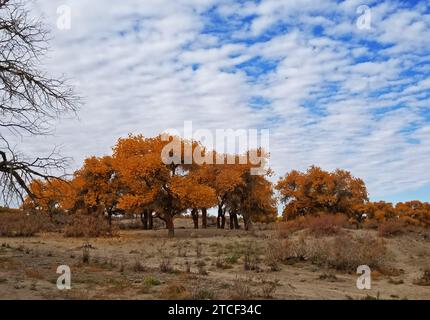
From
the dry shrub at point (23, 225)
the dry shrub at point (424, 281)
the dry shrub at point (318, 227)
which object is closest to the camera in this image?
the dry shrub at point (424, 281)

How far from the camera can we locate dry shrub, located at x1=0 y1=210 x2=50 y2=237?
3241cm

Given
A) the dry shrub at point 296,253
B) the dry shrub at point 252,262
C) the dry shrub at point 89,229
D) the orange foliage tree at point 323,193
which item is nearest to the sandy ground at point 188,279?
the dry shrub at point 252,262

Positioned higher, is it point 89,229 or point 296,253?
point 89,229

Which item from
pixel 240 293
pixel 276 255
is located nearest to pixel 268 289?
pixel 240 293

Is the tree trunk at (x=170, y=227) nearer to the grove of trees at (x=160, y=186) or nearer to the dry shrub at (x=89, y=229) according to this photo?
the grove of trees at (x=160, y=186)

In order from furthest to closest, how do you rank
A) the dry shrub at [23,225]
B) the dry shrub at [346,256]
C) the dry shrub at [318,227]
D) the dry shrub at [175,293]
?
1. the dry shrub at [23,225]
2. the dry shrub at [318,227]
3. the dry shrub at [346,256]
4. the dry shrub at [175,293]

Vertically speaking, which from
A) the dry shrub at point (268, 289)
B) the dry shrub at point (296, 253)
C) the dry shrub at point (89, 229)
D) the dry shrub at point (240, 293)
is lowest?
the dry shrub at point (268, 289)

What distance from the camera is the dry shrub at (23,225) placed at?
1276 inches

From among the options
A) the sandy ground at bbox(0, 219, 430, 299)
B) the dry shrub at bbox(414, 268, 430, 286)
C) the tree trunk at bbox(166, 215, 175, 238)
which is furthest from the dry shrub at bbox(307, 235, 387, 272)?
the tree trunk at bbox(166, 215, 175, 238)

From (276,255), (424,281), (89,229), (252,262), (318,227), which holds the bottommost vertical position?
(424,281)

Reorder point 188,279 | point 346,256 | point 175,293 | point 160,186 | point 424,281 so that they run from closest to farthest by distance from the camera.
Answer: point 175,293 < point 188,279 < point 424,281 < point 346,256 < point 160,186

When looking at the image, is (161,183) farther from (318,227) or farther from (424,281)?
(424,281)

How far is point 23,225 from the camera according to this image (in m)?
33.7
